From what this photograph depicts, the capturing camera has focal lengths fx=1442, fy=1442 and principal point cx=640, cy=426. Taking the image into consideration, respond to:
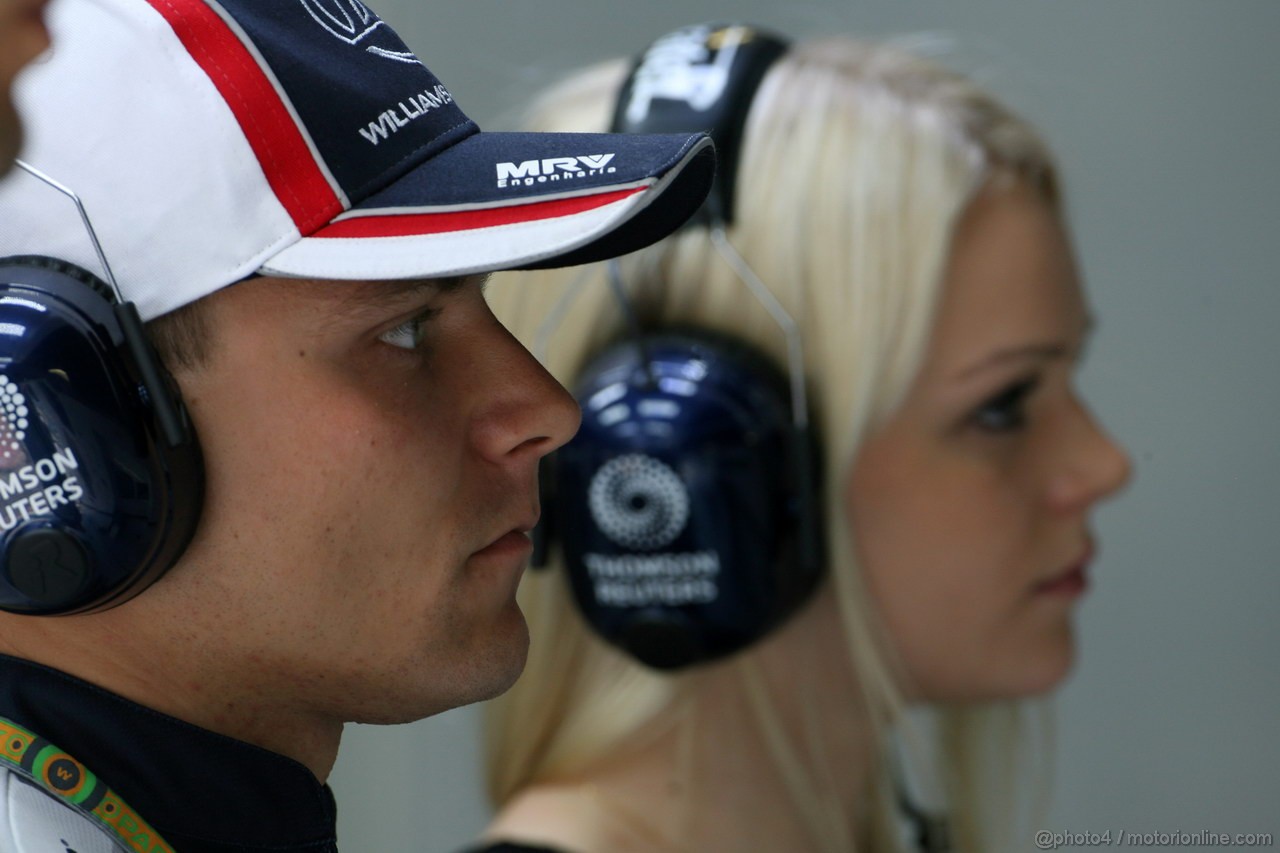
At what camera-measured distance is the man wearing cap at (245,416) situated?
57cm

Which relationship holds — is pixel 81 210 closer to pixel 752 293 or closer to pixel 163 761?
pixel 163 761

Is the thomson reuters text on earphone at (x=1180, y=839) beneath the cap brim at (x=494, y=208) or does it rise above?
beneath

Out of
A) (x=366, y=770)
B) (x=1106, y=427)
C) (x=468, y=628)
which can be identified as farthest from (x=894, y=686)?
(x=1106, y=427)

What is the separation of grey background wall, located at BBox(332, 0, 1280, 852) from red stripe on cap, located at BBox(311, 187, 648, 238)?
4.32 feet

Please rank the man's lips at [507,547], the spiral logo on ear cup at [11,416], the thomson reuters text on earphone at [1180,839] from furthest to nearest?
the thomson reuters text on earphone at [1180,839]
the man's lips at [507,547]
the spiral logo on ear cup at [11,416]

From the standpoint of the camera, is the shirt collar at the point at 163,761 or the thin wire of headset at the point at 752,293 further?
the thin wire of headset at the point at 752,293

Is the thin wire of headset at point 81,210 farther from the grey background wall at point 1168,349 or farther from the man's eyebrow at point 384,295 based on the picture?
the grey background wall at point 1168,349

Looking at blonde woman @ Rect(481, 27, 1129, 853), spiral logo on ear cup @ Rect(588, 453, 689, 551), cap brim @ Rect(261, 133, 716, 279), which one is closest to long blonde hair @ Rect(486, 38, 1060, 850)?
blonde woman @ Rect(481, 27, 1129, 853)

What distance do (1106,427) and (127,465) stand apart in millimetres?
1687

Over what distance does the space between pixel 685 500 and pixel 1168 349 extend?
3.60 ft

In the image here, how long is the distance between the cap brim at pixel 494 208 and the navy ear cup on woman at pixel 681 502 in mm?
479

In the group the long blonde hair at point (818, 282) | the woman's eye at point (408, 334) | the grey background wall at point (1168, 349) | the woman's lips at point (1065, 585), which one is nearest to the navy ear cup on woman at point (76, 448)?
the woman's eye at point (408, 334)

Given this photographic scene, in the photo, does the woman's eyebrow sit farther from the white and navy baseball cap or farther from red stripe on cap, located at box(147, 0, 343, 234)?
red stripe on cap, located at box(147, 0, 343, 234)

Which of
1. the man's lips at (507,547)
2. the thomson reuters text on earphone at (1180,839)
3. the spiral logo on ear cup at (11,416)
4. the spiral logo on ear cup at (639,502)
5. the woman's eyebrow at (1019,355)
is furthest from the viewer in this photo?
the thomson reuters text on earphone at (1180,839)
